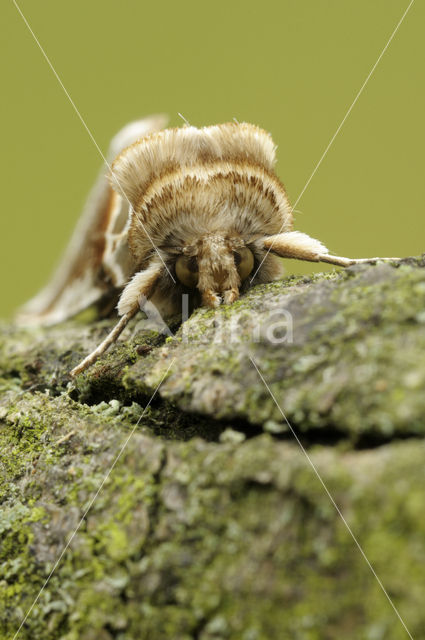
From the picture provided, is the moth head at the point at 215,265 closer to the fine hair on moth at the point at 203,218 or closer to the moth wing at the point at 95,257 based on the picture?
the fine hair on moth at the point at 203,218

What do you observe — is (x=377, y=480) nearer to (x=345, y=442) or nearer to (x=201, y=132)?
(x=345, y=442)

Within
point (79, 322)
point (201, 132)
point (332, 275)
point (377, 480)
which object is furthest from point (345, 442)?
point (79, 322)

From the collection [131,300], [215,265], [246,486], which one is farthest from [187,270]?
[246,486]

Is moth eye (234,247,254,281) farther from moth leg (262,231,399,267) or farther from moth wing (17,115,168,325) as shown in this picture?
moth wing (17,115,168,325)

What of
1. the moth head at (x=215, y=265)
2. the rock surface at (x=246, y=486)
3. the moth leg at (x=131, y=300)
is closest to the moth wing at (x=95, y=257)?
the moth leg at (x=131, y=300)

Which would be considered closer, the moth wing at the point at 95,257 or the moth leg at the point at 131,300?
the moth leg at the point at 131,300
